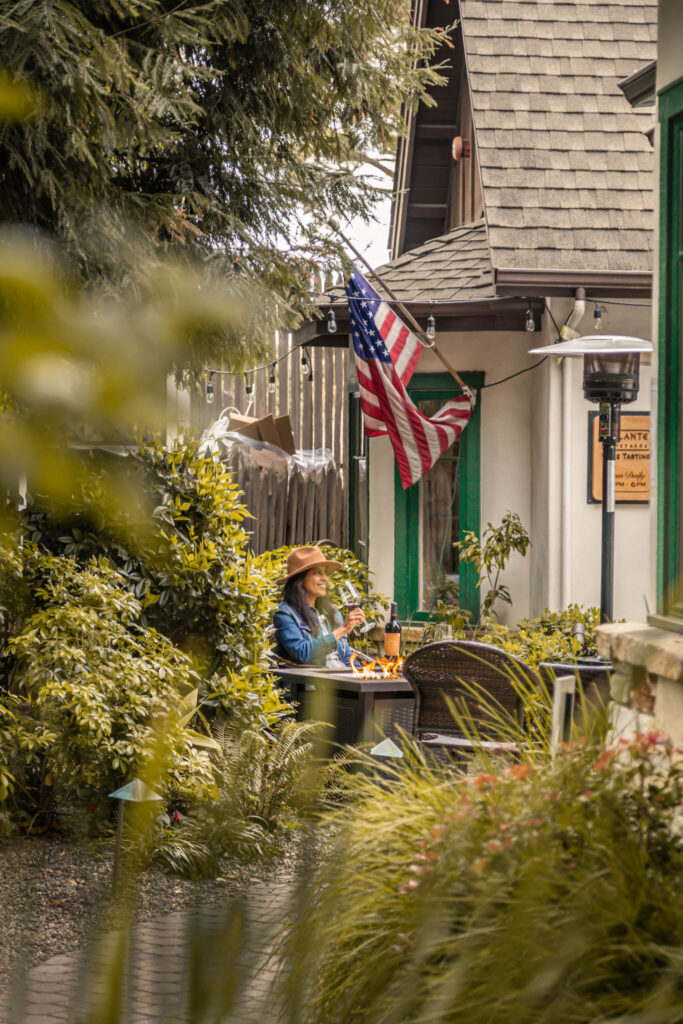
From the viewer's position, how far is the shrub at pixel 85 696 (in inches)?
207

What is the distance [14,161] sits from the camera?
4.38 meters

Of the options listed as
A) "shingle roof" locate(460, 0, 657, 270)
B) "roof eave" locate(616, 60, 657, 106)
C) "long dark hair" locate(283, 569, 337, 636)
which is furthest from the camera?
"shingle roof" locate(460, 0, 657, 270)

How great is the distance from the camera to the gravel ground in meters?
0.69

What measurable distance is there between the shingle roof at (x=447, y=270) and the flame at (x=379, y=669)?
3.18 m

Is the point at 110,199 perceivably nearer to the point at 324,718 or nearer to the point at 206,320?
the point at 324,718

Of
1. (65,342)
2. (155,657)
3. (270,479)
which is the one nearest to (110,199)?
(155,657)

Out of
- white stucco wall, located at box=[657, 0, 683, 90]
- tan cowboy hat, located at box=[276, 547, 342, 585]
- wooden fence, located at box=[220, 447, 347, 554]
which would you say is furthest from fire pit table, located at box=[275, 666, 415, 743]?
wooden fence, located at box=[220, 447, 347, 554]

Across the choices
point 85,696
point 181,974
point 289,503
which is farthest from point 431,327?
point 181,974

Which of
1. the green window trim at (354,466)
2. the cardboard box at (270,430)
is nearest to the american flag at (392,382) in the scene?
the green window trim at (354,466)

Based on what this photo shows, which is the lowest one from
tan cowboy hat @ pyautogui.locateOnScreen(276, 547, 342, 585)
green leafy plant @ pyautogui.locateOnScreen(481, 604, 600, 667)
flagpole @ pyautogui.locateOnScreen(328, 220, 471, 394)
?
green leafy plant @ pyautogui.locateOnScreen(481, 604, 600, 667)

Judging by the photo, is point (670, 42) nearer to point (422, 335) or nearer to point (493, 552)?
point (422, 335)

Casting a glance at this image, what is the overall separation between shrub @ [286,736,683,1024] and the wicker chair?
7.47ft

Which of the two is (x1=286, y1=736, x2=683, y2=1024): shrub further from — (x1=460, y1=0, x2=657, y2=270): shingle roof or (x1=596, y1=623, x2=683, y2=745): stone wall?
(x1=460, y1=0, x2=657, y2=270): shingle roof

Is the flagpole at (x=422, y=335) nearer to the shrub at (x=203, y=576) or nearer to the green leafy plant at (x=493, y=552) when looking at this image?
the green leafy plant at (x=493, y=552)
